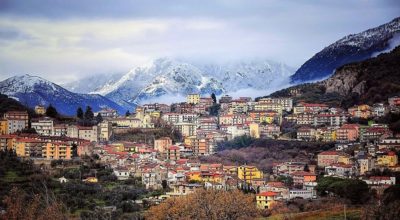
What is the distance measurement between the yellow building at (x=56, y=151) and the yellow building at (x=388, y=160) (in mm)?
18206

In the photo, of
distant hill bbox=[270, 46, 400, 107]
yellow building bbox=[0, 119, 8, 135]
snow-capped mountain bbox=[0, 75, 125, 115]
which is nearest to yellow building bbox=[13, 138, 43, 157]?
yellow building bbox=[0, 119, 8, 135]

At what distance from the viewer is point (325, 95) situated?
67.6 metres

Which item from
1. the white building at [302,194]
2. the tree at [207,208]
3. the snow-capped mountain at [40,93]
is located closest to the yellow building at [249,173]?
the white building at [302,194]

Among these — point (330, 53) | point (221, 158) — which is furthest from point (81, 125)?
point (330, 53)

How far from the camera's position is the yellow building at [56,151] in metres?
46.4

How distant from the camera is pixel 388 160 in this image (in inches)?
1745

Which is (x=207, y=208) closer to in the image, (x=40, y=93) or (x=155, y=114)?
(x=155, y=114)

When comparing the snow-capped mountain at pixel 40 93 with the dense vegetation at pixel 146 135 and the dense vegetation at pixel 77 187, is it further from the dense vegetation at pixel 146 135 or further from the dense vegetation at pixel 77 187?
the dense vegetation at pixel 77 187

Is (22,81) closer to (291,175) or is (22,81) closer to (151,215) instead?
(291,175)

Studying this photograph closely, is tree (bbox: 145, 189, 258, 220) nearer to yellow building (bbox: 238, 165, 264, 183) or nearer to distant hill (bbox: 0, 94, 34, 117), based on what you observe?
yellow building (bbox: 238, 165, 264, 183)

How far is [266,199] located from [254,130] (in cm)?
1989

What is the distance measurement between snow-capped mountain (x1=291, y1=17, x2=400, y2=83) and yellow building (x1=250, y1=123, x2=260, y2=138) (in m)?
Answer: 26.1

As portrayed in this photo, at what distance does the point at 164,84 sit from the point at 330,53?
3002 cm

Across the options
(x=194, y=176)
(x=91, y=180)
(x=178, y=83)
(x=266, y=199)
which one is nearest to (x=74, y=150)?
(x=91, y=180)
